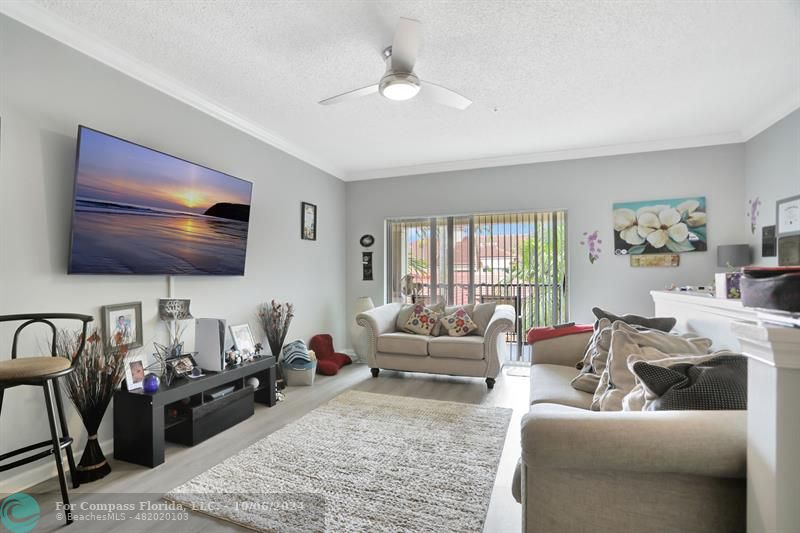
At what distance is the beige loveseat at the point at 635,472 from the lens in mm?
974

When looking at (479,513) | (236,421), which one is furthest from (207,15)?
(479,513)

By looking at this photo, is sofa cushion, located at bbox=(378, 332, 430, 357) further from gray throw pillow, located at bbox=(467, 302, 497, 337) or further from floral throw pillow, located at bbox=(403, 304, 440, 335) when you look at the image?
gray throw pillow, located at bbox=(467, 302, 497, 337)

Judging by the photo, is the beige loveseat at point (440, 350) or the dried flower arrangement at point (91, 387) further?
the beige loveseat at point (440, 350)

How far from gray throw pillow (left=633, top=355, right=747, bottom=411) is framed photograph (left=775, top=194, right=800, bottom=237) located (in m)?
2.88

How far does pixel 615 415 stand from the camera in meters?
1.09

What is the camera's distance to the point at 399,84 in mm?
2143

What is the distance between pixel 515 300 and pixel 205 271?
3.63 metres

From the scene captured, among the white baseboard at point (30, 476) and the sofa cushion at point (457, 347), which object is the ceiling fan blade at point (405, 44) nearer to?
the sofa cushion at point (457, 347)

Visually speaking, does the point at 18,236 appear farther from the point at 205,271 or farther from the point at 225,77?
the point at 225,77

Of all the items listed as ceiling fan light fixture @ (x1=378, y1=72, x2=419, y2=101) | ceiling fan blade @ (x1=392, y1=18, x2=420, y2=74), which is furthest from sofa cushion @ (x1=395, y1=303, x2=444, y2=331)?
ceiling fan blade @ (x1=392, y1=18, x2=420, y2=74)

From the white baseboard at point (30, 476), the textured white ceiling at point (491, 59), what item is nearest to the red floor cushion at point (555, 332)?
the textured white ceiling at point (491, 59)

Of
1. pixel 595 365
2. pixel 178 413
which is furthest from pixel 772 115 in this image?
pixel 178 413

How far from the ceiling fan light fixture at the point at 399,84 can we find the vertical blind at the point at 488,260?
2937 millimetres

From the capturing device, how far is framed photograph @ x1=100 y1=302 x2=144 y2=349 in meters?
2.39
